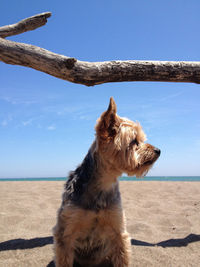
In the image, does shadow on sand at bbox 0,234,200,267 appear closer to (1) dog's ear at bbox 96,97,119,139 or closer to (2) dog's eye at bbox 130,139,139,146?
(2) dog's eye at bbox 130,139,139,146

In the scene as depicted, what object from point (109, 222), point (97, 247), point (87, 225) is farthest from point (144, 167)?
point (97, 247)

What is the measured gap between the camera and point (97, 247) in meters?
3.01

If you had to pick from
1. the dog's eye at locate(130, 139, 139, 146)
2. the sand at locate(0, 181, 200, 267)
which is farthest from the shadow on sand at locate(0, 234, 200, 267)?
the dog's eye at locate(130, 139, 139, 146)

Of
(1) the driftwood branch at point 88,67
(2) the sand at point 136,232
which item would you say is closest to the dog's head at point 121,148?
(1) the driftwood branch at point 88,67

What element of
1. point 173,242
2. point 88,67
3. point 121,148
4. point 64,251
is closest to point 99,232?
point 64,251

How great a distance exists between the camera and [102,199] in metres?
2.93

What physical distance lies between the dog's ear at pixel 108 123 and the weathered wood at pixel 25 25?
13.0 feet

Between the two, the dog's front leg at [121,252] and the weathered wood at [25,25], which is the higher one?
the weathered wood at [25,25]

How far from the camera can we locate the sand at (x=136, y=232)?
3504 millimetres

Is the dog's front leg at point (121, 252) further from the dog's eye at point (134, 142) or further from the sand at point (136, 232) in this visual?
the dog's eye at point (134, 142)

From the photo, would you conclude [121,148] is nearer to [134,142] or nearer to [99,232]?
[134,142]

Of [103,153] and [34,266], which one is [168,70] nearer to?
[103,153]

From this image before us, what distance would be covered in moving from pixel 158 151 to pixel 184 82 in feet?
6.54

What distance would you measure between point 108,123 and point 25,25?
14.0ft
